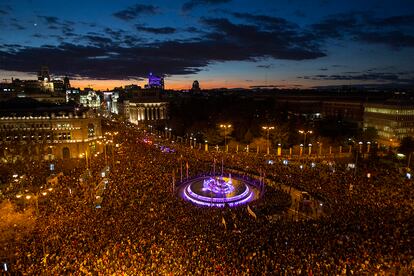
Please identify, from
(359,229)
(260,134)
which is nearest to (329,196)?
(359,229)

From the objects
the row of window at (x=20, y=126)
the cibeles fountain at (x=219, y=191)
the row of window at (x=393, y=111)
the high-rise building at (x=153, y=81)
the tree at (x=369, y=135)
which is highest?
the high-rise building at (x=153, y=81)

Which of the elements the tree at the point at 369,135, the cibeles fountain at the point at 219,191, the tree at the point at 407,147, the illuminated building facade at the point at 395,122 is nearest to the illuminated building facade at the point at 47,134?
the cibeles fountain at the point at 219,191

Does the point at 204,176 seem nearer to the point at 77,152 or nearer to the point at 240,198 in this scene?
the point at 240,198

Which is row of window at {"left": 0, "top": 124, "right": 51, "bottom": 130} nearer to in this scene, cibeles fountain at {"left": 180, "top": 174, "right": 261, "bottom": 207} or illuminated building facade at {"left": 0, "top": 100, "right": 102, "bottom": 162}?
illuminated building facade at {"left": 0, "top": 100, "right": 102, "bottom": 162}

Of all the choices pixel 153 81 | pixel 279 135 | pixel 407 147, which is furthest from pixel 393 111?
pixel 153 81

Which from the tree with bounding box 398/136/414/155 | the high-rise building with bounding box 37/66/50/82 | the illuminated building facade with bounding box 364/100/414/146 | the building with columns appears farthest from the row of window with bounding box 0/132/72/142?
the high-rise building with bounding box 37/66/50/82

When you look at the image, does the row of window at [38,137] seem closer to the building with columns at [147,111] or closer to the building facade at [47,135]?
the building facade at [47,135]
